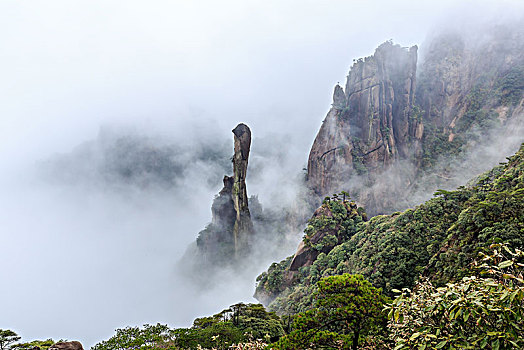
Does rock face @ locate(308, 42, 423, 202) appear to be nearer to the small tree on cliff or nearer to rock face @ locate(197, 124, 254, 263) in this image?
rock face @ locate(197, 124, 254, 263)

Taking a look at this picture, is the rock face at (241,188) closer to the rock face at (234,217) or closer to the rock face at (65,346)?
the rock face at (234,217)

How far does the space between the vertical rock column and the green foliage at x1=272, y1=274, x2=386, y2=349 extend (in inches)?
1873

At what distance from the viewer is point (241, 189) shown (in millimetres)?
59906

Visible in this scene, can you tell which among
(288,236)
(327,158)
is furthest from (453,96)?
(288,236)

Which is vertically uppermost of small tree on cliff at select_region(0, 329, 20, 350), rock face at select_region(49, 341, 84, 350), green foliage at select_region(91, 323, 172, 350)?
small tree on cliff at select_region(0, 329, 20, 350)

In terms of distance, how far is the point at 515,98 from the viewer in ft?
192

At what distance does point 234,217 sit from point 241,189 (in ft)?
22.2

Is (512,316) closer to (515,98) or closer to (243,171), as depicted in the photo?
(243,171)

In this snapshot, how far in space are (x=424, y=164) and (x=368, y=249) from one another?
4508 centimetres

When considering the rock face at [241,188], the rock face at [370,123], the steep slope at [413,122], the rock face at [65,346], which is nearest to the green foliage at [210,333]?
the rock face at [65,346]

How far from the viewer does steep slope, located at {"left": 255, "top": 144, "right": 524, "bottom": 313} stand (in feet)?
51.4

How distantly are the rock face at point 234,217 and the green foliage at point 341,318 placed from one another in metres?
47.6

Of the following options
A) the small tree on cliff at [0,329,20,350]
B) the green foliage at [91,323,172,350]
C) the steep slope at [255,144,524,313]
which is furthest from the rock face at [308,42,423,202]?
the small tree on cliff at [0,329,20,350]

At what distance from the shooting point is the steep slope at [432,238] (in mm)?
15656
